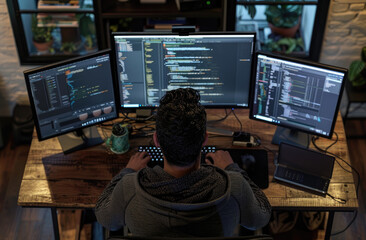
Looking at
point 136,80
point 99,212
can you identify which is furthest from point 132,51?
point 99,212

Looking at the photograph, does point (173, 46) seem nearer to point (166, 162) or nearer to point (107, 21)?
point (166, 162)

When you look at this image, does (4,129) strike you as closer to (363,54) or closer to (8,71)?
(8,71)

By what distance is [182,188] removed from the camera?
5.52ft

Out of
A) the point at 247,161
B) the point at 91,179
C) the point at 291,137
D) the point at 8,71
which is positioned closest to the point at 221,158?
the point at 247,161

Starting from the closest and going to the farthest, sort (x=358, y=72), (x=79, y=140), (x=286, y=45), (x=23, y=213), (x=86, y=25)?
(x=79, y=140), (x=23, y=213), (x=358, y=72), (x=86, y=25), (x=286, y=45)

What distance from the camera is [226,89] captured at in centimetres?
260

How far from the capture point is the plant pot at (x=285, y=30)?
3.79 meters

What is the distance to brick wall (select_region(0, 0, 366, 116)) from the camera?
11.4 ft

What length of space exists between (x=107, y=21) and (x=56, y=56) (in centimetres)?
52

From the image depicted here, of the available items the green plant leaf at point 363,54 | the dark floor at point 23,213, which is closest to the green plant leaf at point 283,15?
the green plant leaf at point 363,54

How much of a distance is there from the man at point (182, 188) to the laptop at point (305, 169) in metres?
0.59

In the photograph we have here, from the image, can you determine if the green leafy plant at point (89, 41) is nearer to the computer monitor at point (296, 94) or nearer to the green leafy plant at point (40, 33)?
the green leafy plant at point (40, 33)

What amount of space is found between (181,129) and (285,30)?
7.81ft

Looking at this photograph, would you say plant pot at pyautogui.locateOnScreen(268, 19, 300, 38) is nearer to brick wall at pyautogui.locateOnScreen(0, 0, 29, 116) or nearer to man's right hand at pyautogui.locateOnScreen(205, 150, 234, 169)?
man's right hand at pyautogui.locateOnScreen(205, 150, 234, 169)
